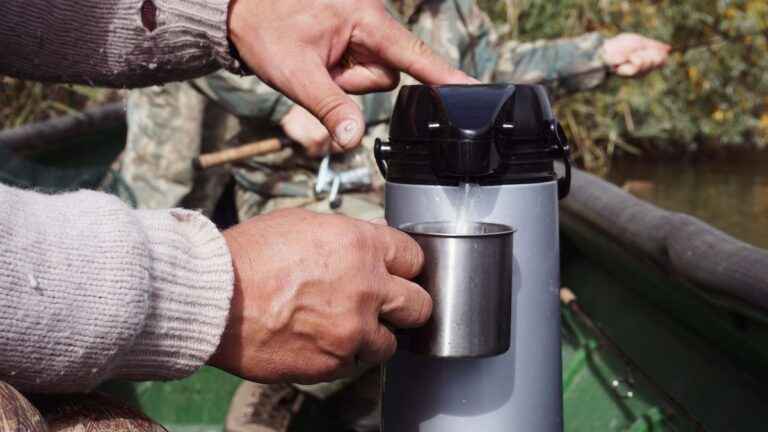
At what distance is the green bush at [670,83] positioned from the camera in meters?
6.70

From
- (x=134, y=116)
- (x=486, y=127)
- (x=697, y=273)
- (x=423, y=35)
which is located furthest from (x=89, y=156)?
(x=486, y=127)

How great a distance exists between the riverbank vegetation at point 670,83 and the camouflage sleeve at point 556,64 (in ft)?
7.75

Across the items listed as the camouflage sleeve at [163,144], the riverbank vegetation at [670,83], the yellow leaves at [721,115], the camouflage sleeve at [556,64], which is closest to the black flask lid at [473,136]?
the camouflage sleeve at [163,144]

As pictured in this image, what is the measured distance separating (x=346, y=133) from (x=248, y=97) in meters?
1.85

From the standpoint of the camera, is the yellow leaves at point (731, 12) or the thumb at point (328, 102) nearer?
the thumb at point (328, 102)

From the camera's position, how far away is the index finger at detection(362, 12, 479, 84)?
1.58 m

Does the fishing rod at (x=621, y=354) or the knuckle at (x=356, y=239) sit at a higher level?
the knuckle at (x=356, y=239)

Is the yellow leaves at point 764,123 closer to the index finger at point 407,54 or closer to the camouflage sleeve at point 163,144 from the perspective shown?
the camouflage sleeve at point 163,144

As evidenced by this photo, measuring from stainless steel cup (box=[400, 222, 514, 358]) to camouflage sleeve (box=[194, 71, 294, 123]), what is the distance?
6.77 ft

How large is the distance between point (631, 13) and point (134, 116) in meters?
4.19

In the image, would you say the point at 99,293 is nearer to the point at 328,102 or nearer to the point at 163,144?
the point at 328,102

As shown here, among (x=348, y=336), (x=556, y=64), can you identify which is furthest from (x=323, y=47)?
(x=556, y=64)

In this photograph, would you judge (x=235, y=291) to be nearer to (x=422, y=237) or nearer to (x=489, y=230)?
(x=422, y=237)

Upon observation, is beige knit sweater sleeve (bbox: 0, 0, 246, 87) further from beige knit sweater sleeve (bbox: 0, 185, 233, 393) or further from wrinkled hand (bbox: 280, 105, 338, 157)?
wrinkled hand (bbox: 280, 105, 338, 157)
